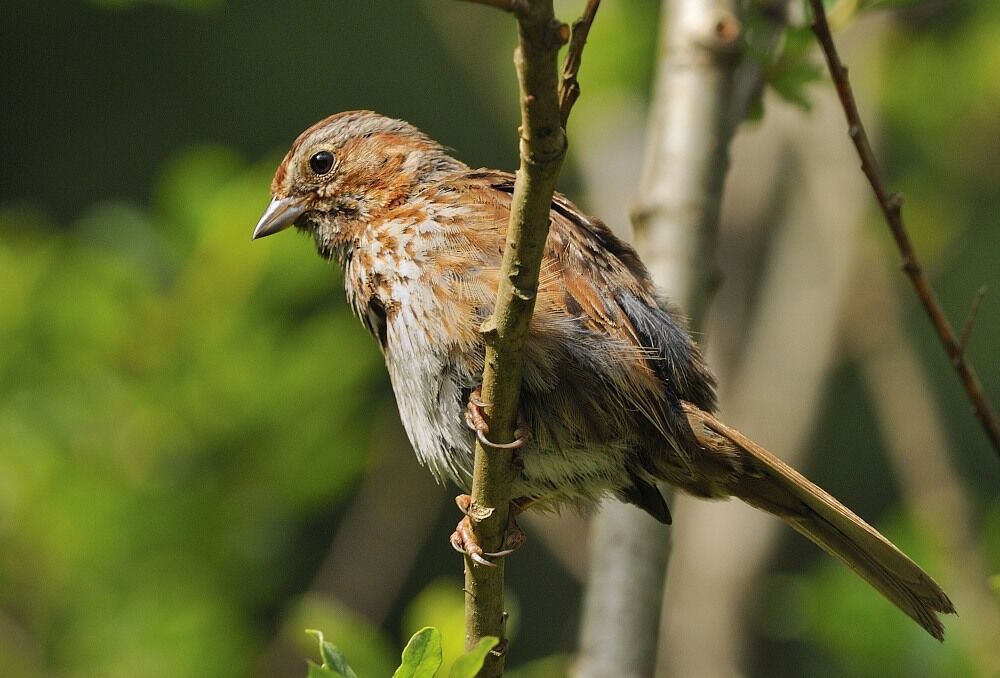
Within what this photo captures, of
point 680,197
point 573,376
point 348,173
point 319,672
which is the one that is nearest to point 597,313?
point 573,376

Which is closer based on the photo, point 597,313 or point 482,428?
point 482,428

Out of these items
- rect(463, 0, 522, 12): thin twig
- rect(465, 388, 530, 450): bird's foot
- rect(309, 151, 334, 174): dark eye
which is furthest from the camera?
rect(309, 151, 334, 174): dark eye

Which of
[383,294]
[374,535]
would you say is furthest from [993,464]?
[383,294]

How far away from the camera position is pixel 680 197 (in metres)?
3.82

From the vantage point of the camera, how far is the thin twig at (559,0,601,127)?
2.06 m

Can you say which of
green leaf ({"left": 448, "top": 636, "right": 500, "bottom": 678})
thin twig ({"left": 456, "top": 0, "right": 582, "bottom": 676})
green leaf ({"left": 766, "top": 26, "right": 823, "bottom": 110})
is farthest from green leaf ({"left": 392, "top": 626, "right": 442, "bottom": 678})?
green leaf ({"left": 766, "top": 26, "right": 823, "bottom": 110})

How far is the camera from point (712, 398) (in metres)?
3.46

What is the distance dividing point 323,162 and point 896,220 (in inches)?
68.5

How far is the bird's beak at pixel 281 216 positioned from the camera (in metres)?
4.00

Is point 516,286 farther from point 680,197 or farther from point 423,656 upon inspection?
point 680,197

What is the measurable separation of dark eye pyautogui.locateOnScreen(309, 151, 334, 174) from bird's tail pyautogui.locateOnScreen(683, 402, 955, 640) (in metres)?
1.38

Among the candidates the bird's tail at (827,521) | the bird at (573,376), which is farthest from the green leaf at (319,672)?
the bird's tail at (827,521)

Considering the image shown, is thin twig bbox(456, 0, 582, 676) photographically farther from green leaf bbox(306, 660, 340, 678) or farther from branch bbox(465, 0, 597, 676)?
green leaf bbox(306, 660, 340, 678)

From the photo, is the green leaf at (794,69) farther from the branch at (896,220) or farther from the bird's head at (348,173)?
the bird's head at (348,173)
